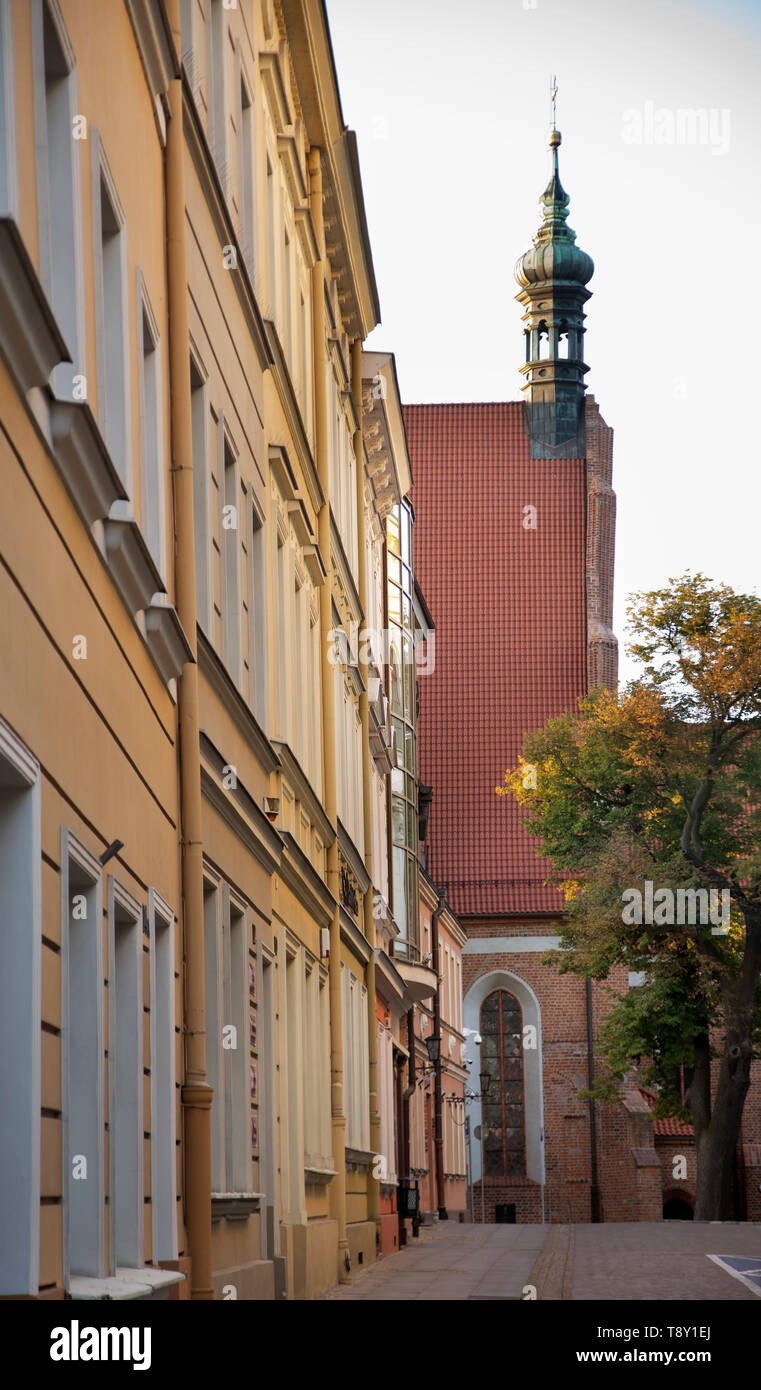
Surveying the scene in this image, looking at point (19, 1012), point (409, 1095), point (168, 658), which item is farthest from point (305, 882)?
point (409, 1095)

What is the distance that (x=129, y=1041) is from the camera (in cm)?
793

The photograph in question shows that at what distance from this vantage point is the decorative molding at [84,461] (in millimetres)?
5977

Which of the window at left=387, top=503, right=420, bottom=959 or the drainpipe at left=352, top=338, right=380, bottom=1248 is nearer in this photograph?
the drainpipe at left=352, top=338, right=380, bottom=1248

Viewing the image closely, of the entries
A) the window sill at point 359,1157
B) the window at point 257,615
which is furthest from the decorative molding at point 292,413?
the window sill at point 359,1157

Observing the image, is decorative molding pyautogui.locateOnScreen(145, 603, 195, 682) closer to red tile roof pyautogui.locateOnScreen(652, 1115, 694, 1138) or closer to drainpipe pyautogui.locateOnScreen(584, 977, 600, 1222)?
drainpipe pyautogui.locateOnScreen(584, 977, 600, 1222)

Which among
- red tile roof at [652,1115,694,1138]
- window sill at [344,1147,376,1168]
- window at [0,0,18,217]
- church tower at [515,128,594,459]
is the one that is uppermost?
church tower at [515,128,594,459]

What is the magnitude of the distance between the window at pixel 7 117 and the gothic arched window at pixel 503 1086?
4968cm

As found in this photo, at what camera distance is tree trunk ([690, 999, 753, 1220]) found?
35.7 metres

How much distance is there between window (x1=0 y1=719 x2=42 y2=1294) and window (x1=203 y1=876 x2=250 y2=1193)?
5140 millimetres

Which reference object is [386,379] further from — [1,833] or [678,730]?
[1,833]

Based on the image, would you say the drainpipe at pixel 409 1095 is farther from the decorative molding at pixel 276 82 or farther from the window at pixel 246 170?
the window at pixel 246 170

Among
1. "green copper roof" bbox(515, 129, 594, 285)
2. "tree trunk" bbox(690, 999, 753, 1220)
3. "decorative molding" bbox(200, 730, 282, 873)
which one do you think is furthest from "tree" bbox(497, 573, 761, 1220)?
"green copper roof" bbox(515, 129, 594, 285)

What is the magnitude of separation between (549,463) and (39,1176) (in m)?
55.8

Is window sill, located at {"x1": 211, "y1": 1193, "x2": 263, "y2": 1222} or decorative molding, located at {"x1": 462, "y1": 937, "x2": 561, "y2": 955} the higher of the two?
decorative molding, located at {"x1": 462, "y1": 937, "x2": 561, "y2": 955}
